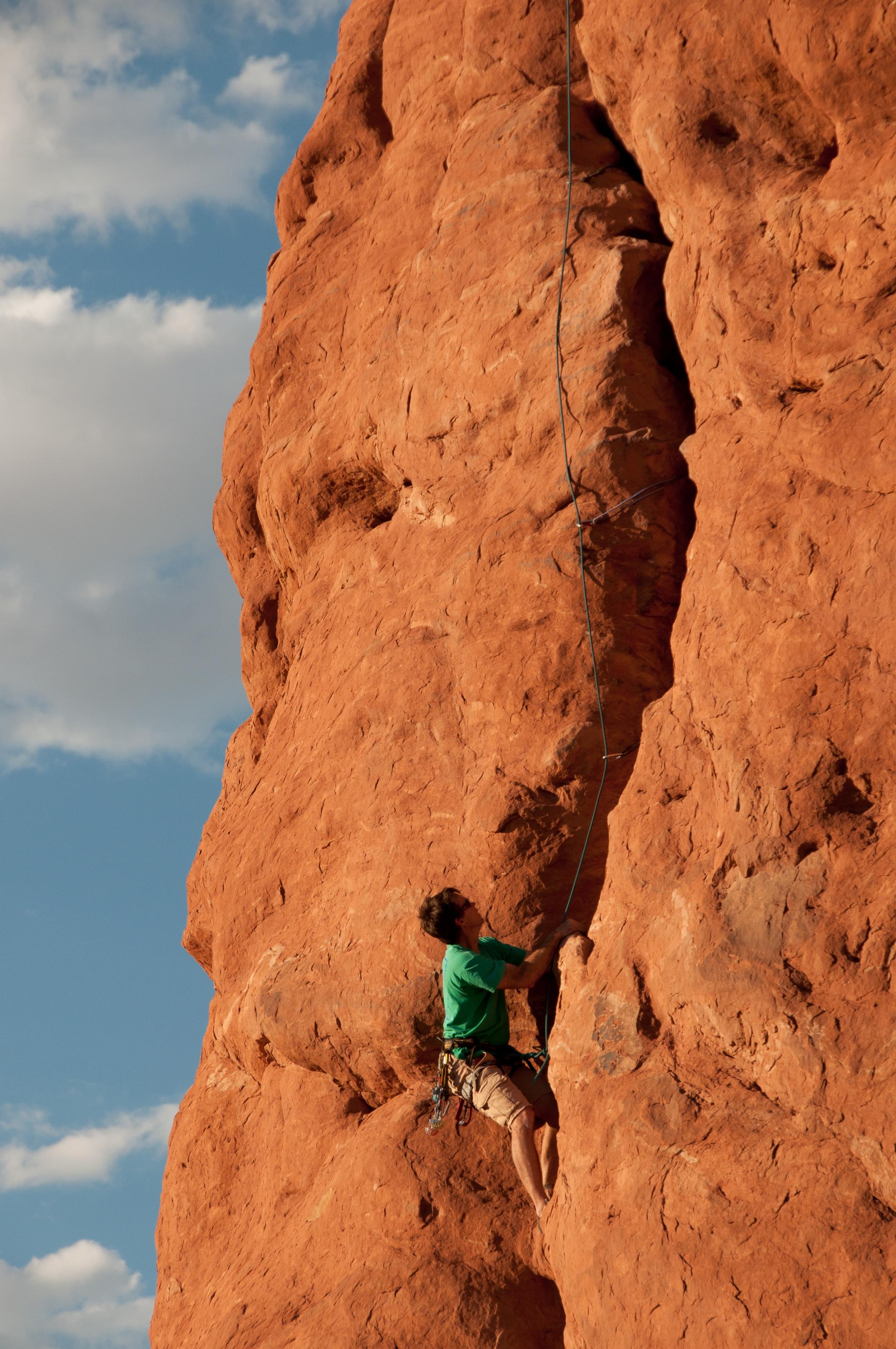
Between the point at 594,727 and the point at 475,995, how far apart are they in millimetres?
1959

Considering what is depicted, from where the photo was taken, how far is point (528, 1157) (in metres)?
7.95

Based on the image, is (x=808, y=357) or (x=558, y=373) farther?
(x=558, y=373)

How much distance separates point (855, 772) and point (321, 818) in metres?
4.88

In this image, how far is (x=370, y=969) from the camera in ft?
30.6

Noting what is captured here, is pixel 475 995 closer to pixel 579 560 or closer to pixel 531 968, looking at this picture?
pixel 531 968

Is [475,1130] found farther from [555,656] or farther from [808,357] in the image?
[808,357]

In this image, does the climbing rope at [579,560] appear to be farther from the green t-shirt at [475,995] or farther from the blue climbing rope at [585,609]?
the green t-shirt at [475,995]

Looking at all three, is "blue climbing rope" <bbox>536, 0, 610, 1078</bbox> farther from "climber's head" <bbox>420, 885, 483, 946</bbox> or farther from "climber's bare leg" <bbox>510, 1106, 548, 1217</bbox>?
"climber's head" <bbox>420, 885, 483, 946</bbox>

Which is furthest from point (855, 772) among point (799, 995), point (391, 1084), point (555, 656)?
point (391, 1084)

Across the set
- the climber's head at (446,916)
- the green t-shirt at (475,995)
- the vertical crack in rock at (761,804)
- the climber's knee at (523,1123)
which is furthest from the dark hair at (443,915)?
the climber's knee at (523,1123)

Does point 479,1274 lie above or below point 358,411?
below

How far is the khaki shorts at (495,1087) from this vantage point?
805 cm

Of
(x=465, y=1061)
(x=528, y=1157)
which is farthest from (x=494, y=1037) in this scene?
(x=528, y=1157)

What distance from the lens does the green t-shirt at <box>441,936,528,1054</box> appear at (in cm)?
807
